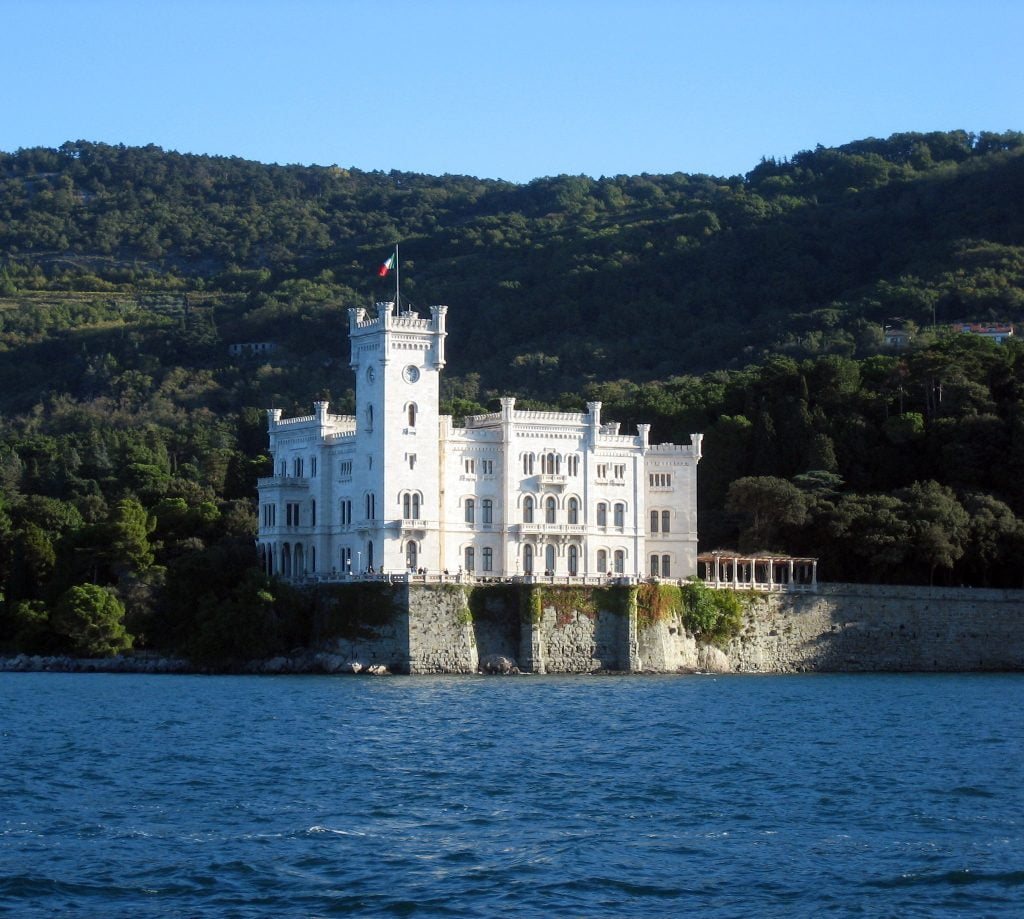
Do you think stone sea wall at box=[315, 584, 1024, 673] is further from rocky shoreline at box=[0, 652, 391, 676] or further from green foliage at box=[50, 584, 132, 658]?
green foliage at box=[50, 584, 132, 658]

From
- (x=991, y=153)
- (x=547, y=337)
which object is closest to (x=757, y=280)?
(x=547, y=337)

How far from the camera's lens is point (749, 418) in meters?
97.6

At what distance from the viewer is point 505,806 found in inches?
1534

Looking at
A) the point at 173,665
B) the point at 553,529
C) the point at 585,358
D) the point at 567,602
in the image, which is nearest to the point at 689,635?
the point at 567,602


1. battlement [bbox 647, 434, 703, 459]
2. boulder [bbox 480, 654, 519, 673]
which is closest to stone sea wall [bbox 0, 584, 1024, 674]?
boulder [bbox 480, 654, 519, 673]

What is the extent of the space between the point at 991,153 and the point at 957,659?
319ft

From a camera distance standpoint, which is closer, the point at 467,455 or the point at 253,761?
the point at 253,761

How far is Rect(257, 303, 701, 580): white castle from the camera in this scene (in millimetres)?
78812

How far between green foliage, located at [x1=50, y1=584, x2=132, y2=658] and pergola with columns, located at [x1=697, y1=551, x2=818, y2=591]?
2360cm

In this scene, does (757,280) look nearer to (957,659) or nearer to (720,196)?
(720,196)

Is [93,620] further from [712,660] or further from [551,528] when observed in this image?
[712,660]

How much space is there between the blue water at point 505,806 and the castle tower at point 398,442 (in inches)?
607

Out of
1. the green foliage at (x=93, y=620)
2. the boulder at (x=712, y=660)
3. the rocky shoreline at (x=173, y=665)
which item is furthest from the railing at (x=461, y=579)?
the green foliage at (x=93, y=620)

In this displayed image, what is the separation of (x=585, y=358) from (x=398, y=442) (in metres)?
70.1
